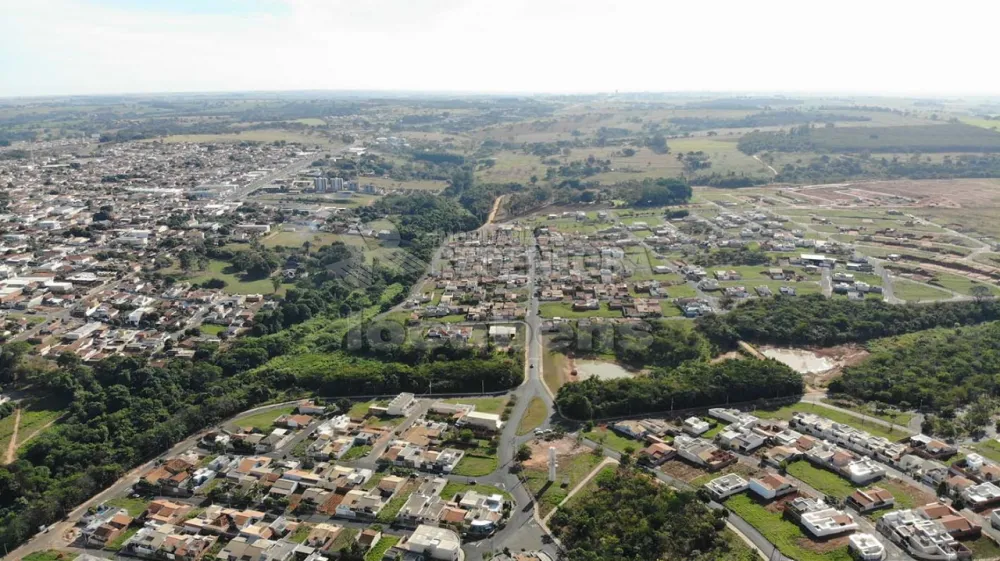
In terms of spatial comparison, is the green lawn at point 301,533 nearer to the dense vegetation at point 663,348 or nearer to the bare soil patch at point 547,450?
the bare soil patch at point 547,450

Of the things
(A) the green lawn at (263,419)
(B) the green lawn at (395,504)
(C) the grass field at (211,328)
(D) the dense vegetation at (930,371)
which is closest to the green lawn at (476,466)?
(B) the green lawn at (395,504)

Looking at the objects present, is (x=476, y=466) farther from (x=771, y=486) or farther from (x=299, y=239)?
(x=299, y=239)

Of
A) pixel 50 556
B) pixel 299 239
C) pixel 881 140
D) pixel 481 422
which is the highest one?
pixel 881 140

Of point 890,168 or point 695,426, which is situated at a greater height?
point 890,168

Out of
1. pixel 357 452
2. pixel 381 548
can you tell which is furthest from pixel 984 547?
pixel 357 452

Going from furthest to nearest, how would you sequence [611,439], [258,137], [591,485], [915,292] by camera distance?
1. [258,137]
2. [915,292]
3. [611,439]
4. [591,485]

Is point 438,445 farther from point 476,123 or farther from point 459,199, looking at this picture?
point 476,123
